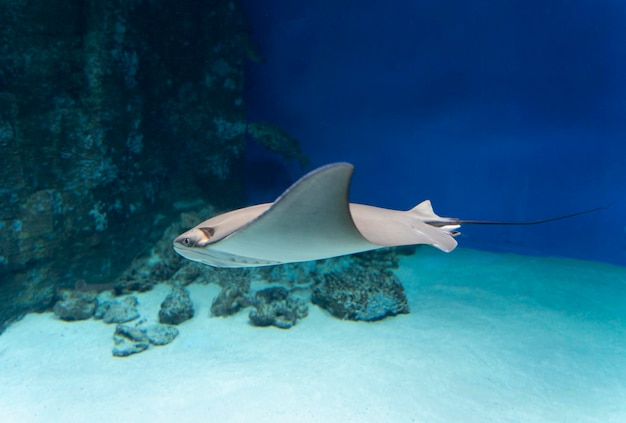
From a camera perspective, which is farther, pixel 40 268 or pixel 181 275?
pixel 181 275

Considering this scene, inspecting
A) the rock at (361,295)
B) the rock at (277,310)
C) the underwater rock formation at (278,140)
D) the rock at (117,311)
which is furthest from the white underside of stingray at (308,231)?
the underwater rock formation at (278,140)

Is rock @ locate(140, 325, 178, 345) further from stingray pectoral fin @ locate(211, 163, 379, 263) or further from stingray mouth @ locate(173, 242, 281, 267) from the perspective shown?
stingray pectoral fin @ locate(211, 163, 379, 263)

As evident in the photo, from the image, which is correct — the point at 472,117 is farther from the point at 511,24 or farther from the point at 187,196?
the point at 187,196

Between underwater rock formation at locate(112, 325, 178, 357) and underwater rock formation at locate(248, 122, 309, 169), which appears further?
underwater rock formation at locate(248, 122, 309, 169)

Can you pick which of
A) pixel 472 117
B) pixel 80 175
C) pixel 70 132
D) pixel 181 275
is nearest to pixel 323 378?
pixel 181 275

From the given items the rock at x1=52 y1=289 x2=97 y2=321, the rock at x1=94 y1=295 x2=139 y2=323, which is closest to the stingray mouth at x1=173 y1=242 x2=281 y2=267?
the rock at x1=94 y1=295 x2=139 y2=323

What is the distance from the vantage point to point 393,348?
3939mm

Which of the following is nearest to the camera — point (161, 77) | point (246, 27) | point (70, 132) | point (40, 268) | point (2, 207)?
point (2, 207)

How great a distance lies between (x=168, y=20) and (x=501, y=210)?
8496mm

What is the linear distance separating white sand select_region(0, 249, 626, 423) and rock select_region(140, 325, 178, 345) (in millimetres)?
109

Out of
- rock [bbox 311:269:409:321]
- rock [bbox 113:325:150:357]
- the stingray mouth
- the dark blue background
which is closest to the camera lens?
the stingray mouth

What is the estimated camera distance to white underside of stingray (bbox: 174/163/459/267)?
5.78 ft

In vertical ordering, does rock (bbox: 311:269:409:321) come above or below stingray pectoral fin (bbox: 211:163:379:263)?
below

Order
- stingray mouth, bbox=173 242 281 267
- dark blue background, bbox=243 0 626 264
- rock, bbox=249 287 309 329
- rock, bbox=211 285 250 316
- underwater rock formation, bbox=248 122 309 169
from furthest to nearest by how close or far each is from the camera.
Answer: underwater rock formation, bbox=248 122 309 169 → dark blue background, bbox=243 0 626 264 → rock, bbox=211 285 250 316 → rock, bbox=249 287 309 329 → stingray mouth, bbox=173 242 281 267
